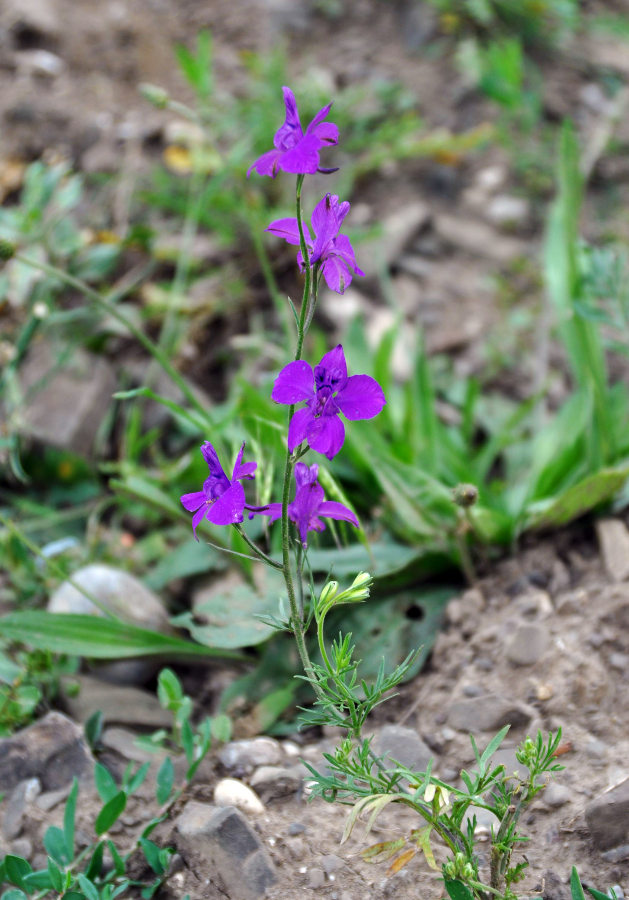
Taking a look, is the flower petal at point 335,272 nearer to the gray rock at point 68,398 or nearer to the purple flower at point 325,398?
the purple flower at point 325,398

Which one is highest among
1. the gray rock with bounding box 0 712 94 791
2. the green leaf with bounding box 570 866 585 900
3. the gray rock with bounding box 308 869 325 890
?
the green leaf with bounding box 570 866 585 900

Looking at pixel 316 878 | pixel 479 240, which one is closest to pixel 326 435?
pixel 316 878

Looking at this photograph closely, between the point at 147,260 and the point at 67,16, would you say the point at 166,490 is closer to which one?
the point at 147,260

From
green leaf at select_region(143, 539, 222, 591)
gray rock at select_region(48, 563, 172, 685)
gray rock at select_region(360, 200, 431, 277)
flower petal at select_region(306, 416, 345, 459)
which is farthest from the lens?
gray rock at select_region(360, 200, 431, 277)

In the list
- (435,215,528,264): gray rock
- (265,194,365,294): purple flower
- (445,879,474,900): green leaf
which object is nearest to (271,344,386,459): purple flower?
(265,194,365,294): purple flower

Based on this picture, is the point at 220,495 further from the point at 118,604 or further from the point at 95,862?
the point at 118,604

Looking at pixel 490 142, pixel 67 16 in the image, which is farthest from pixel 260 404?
pixel 67 16

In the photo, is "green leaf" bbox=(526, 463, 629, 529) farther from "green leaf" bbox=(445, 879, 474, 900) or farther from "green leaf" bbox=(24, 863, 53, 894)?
"green leaf" bbox=(24, 863, 53, 894)
